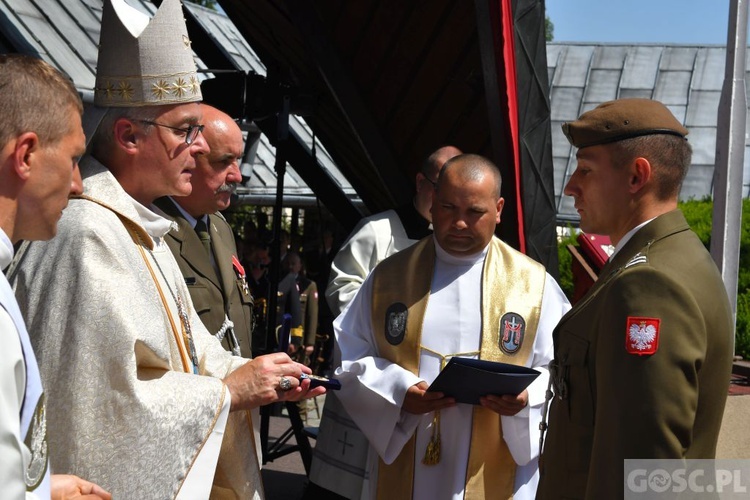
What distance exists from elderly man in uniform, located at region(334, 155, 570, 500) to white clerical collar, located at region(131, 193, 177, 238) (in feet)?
4.21

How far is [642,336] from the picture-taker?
231 centimetres

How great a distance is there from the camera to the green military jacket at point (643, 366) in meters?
2.28

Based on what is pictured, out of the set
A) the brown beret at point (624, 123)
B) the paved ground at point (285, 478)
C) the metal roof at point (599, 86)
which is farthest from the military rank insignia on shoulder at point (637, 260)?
the metal roof at point (599, 86)

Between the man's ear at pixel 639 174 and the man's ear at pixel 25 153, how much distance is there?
1550 mm

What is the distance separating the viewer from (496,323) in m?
4.05

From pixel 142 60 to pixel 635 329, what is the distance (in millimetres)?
1691

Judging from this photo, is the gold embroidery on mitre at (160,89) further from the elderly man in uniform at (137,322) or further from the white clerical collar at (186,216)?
the white clerical collar at (186,216)

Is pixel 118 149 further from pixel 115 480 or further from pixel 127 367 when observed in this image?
pixel 115 480

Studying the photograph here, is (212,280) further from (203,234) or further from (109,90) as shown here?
(109,90)

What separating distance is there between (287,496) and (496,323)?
10.1ft

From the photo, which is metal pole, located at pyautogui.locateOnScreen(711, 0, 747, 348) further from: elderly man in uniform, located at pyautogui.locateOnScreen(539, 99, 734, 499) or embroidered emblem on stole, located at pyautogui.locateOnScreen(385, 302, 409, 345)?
elderly man in uniform, located at pyautogui.locateOnScreen(539, 99, 734, 499)

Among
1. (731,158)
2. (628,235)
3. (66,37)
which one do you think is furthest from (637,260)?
(66,37)

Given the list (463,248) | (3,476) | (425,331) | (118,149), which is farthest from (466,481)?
(3,476)

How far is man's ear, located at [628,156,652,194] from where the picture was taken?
2596 mm
